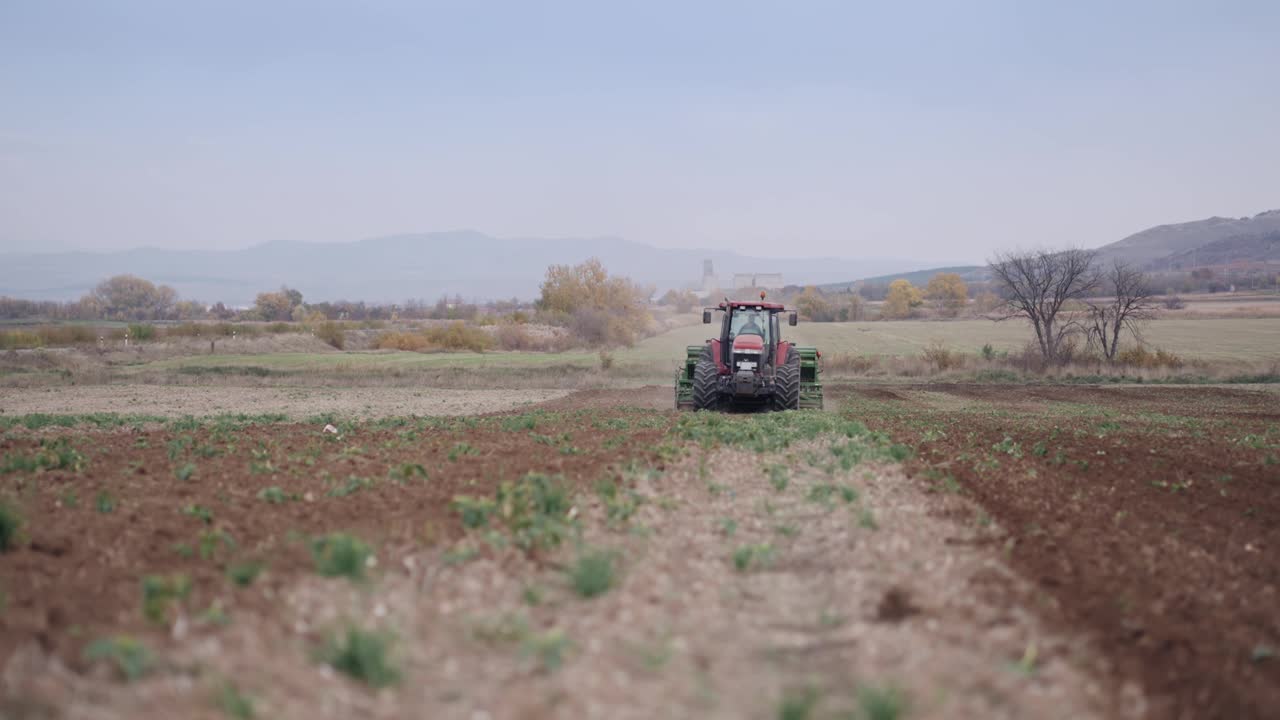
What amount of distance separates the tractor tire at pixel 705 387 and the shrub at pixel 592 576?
14819 mm

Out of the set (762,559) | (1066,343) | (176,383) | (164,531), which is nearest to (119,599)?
(164,531)

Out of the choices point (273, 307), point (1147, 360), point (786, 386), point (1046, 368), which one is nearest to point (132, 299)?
point (273, 307)

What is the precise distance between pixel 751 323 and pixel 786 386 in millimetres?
1861

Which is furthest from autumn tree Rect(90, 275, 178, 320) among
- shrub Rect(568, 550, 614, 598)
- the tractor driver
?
shrub Rect(568, 550, 614, 598)

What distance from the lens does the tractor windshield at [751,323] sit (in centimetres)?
2183

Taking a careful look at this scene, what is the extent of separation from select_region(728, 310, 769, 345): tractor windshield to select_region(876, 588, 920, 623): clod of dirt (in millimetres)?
15479

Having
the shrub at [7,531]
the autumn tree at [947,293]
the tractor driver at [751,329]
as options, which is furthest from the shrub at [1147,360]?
the autumn tree at [947,293]

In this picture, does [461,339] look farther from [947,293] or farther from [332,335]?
[947,293]

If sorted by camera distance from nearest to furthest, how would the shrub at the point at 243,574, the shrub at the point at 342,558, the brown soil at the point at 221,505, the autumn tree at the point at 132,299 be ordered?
1. the brown soil at the point at 221,505
2. the shrub at the point at 243,574
3. the shrub at the point at 342,558
4. the autumn tree at the point at 132,299

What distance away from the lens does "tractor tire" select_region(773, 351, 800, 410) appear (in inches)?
844

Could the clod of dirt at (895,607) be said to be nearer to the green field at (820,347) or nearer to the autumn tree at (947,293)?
the green field at (820,347)

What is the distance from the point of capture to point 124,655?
183 inches

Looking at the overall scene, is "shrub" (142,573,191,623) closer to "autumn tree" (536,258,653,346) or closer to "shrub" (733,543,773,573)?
"shrub" (733,543,773,573)

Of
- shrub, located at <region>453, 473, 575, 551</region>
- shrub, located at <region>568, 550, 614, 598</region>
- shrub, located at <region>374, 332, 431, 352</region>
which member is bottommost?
shrub, located at <region>568, 550, 614, 598</region>
